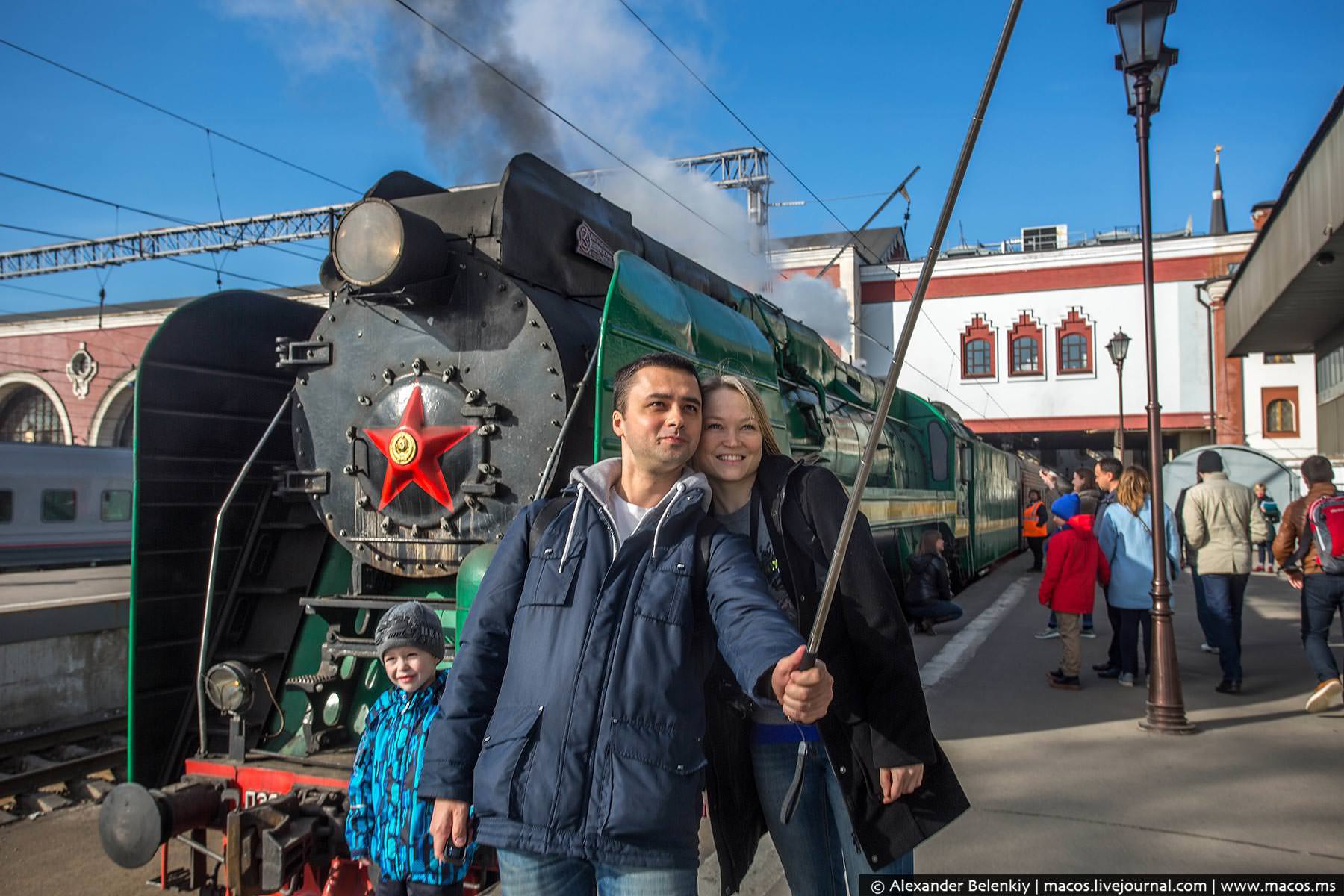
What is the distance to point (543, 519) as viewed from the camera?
2.27m

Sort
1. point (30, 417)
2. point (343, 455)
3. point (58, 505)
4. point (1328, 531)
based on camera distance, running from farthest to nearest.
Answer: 1. point (30, 417)
2. point (58, 505)
3. point (1328, 531)
4. point (343, 455)

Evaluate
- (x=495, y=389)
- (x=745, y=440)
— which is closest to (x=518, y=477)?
(x=495, y=389)

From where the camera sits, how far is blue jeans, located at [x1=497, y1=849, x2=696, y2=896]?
1.93 m

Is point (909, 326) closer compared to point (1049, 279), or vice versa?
point (909, 326)

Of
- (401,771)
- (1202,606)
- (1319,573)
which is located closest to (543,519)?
(401,771)

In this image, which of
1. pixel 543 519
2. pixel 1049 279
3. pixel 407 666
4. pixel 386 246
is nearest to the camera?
pixel 543 519

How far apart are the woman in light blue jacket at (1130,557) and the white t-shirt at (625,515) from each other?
20.5 feet

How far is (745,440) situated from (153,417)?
3.62 meters

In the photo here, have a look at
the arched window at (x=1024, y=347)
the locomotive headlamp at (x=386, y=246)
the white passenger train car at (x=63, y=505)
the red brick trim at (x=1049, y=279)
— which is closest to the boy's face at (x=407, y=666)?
the locomotive headlamp at (x=386, y=246)

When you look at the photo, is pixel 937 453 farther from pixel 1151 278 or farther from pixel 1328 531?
pixel 1328 531

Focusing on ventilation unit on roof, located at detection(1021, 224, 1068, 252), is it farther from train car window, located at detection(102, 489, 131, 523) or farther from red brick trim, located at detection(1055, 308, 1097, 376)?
train car window, located at detection(102, 489, 131, 523)

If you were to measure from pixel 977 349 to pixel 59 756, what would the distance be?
3162cm

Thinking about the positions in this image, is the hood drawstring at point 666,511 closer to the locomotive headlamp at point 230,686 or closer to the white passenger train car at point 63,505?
the locomotive headlamp at point 230,686

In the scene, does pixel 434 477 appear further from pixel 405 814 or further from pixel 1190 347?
pixel 1190 347
